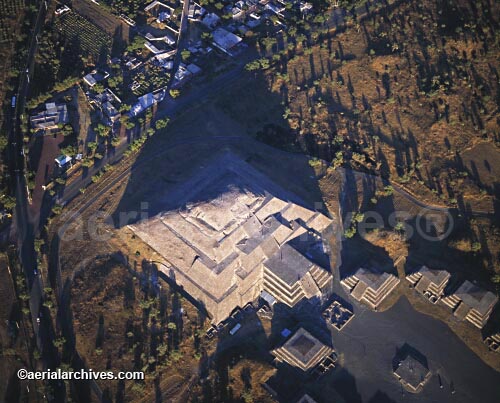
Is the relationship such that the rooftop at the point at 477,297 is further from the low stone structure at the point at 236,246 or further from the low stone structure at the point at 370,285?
the low stone structure at the point at 236,246

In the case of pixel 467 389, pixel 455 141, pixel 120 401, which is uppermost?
pixel 455 141

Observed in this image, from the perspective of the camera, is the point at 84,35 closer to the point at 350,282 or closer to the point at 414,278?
the point at 350,282

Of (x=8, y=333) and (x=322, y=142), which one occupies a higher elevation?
(x=322, y=142)

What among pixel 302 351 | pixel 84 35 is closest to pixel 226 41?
pixel 84 35

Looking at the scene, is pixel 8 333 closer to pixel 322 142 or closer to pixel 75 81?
pixel 75 81

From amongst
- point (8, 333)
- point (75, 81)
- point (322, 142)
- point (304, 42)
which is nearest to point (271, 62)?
point (304, 42)
